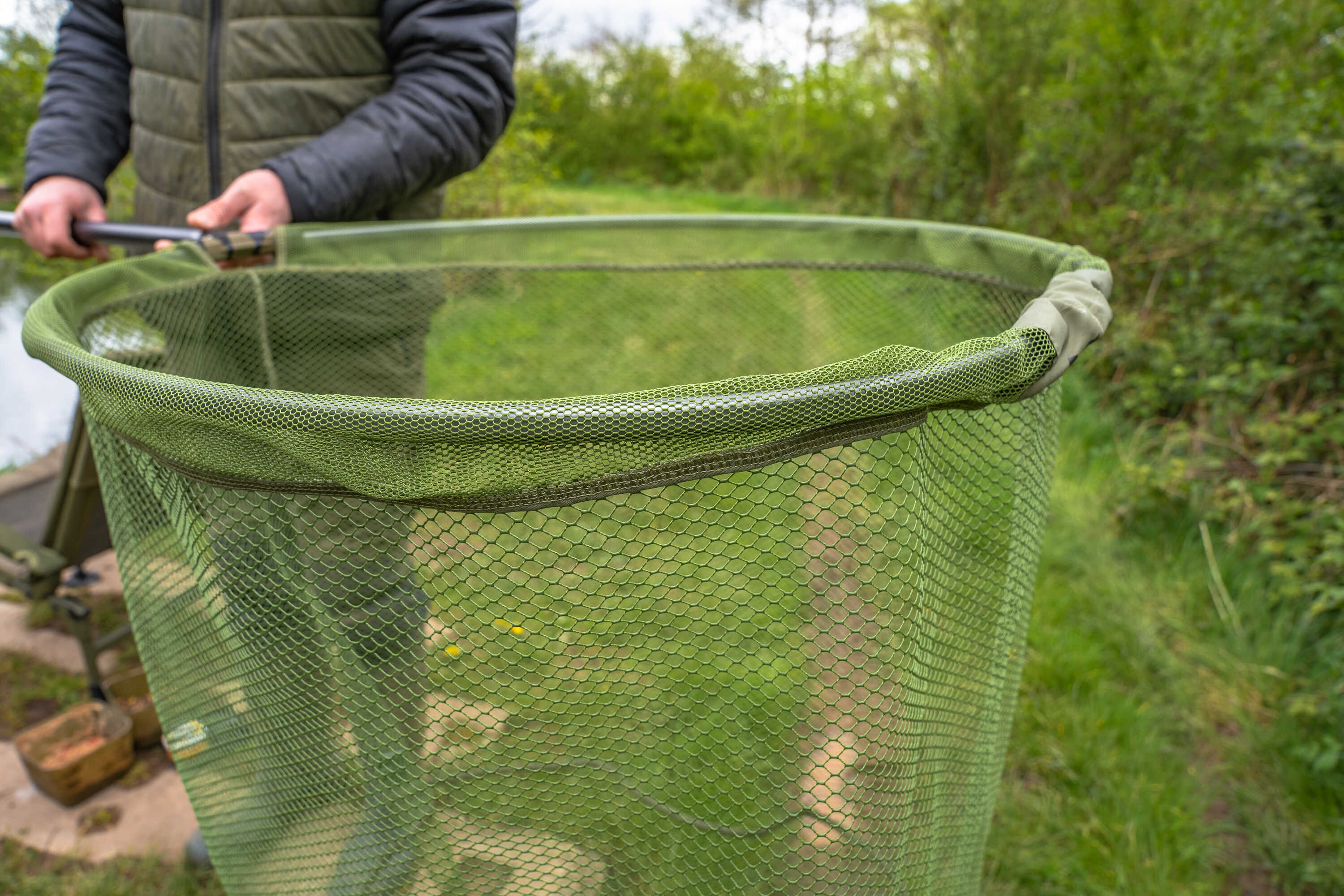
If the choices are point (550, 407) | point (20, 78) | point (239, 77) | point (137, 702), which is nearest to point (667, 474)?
point (550, 407)

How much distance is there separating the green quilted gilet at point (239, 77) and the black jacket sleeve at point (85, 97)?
215 millimetres

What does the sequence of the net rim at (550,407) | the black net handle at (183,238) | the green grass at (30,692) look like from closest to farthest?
the net rim at (550,407) < the black net handle at (183,238) < the green grass at (30,692)

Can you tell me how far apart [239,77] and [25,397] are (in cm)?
562

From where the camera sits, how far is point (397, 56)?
1.72 metres

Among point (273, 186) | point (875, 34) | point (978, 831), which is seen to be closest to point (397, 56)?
point (273, 186)

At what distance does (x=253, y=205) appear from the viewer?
1.58 m

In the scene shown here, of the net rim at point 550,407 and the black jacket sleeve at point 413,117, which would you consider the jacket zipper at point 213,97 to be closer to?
the black jacket sleeve at point 413,117

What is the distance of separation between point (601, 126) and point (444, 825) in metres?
22.7

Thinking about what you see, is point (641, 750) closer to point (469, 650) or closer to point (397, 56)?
point (469, 650)

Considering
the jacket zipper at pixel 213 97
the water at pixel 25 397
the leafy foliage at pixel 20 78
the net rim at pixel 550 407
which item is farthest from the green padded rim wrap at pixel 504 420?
the leafy foliage at pixel 20 78

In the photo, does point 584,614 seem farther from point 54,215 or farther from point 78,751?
point 78,751

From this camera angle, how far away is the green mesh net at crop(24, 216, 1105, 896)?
768 mm

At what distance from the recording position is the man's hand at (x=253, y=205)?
1.55 meters

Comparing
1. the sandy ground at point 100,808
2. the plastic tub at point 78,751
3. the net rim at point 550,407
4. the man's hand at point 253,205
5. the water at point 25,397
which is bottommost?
the water at point 25,397
